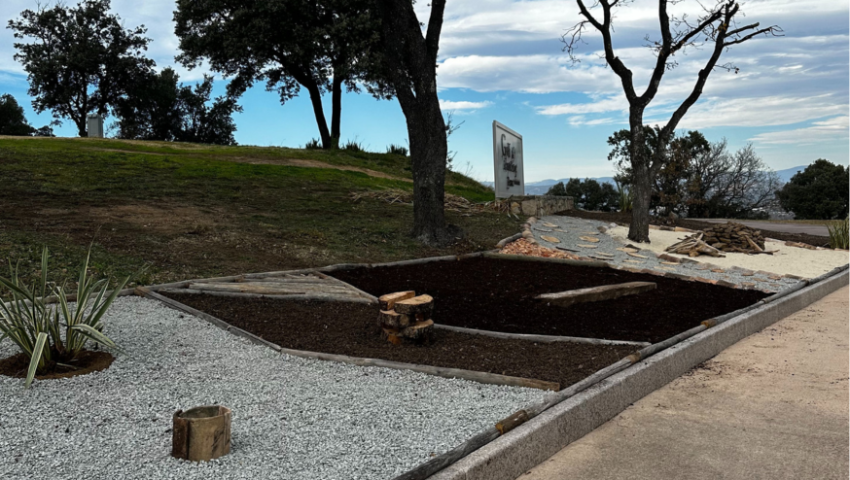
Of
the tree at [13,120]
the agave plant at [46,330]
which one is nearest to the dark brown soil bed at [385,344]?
the agave plant at [46,330]

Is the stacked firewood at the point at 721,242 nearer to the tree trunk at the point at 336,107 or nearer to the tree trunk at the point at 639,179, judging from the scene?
the tree trunk at the point at 639,179

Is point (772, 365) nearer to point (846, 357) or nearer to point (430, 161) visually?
point (846, 357)

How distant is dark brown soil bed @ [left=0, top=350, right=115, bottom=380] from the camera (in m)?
3.94

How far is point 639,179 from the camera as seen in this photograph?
1252 cm

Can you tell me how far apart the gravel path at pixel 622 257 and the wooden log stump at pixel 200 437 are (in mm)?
7546

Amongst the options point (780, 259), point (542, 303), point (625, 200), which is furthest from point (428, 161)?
point (625, 200)

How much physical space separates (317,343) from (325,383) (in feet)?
3.07

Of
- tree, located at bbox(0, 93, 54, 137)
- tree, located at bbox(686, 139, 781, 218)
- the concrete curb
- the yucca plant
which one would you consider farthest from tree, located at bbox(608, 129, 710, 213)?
tree, located at bbox(0, 93, 54, 137)

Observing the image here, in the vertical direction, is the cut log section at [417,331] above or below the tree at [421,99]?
below

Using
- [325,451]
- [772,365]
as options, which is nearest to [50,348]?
[325,451]

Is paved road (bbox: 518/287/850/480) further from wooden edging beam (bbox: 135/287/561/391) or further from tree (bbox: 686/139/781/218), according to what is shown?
tree (bbox: 686/139/781/218)

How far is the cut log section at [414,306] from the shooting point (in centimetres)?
479

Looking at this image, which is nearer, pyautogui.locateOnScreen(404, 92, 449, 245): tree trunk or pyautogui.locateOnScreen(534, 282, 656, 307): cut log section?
pyautogui.locateOnScreen(534, 282, 656, 307): cut log section

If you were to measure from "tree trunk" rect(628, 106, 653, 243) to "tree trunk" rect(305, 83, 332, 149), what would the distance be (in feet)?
49.0
